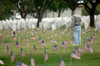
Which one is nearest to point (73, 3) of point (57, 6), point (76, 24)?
point (57, 6)

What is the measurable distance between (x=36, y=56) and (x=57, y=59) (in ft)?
4.00

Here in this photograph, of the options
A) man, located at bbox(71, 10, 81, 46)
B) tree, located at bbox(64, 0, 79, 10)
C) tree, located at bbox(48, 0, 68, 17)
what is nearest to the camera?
man, located at bbox(71, 10, 81, 46)

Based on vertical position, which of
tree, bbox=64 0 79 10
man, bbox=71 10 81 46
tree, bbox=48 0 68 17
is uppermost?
man, bbox=71 10 81 46

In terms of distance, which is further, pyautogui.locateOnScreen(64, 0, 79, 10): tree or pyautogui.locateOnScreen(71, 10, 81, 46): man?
pyautogui.locateOnScreen(64, 0, 79, 10): tree

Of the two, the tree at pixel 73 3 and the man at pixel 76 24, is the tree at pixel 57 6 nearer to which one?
the tree at pixel 73 3

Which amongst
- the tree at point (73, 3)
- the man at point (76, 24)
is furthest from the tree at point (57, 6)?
the man at point (76, 24)

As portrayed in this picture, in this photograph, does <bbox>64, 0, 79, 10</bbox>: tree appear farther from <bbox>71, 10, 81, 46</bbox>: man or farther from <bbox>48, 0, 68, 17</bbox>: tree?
<bbox>71, 10, 81, 46</bbox>: man

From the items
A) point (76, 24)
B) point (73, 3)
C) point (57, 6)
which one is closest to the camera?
point (76, 24)

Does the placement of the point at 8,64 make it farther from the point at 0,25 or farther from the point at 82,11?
the point at 82,11

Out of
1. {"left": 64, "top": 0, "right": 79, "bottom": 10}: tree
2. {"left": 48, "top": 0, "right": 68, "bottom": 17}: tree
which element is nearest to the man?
{"left": 64, "top": 0, "right": 79, "bottom": 10}: tree

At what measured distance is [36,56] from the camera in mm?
12211

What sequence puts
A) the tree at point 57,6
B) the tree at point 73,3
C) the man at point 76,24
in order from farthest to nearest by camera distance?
1. the tree at point 57,6
2. the tree at point 73,3
3. the man at point 76,24

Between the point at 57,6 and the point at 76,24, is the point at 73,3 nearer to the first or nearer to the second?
the point at 57,6

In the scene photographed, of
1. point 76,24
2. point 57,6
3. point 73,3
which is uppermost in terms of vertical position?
point 76,24
